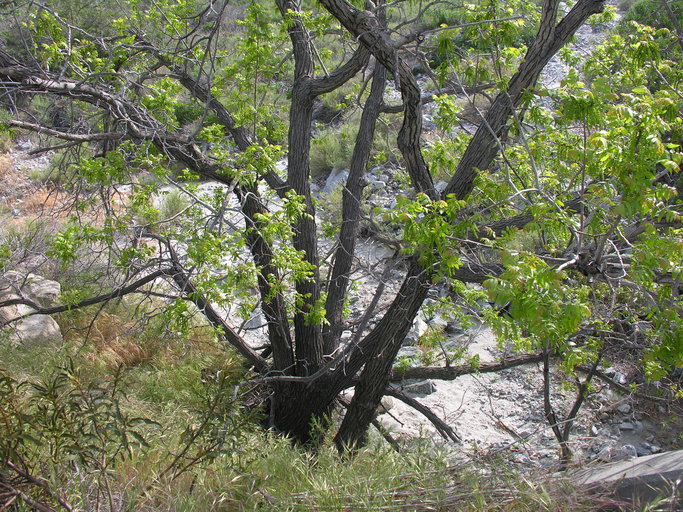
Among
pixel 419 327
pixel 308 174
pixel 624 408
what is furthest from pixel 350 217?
pixel 624 408

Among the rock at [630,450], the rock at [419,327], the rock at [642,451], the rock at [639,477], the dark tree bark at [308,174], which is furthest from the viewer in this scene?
the rock at [419,327]

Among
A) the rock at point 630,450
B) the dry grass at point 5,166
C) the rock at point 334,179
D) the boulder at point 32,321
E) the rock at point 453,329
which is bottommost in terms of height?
the boulder at point 32,321

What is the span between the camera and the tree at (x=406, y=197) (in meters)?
2.43

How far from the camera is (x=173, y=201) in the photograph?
967cm

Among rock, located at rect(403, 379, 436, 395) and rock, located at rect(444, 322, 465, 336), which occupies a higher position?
rock, located at rect(444, 322, 465, 336)

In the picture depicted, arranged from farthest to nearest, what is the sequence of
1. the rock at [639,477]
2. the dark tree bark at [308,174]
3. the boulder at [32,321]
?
the boulder at [32,321] → the dark tree bark at [308,174] → the rock at [639,477]

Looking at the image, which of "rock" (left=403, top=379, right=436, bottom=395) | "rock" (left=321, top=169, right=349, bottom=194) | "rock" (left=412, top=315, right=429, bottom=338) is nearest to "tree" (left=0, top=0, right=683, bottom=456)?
"rock" (left=403, top=379, right=436, bottom=395)

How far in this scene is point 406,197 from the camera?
294 centimetres

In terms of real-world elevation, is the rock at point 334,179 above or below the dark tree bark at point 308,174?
above

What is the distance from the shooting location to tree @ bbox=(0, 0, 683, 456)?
2.43 m

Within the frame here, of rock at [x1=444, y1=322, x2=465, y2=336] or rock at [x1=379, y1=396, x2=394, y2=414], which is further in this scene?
rock at [x1=444, y1=322, x2=465, y2=336]

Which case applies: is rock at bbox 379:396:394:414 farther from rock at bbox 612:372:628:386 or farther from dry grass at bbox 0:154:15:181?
dry grass at bbox 0:154:15:181

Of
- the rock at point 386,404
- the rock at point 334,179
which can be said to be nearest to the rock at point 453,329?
the rock at point 386,404

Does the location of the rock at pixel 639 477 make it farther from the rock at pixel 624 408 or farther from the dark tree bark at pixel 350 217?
the rock at pixel 624 408
